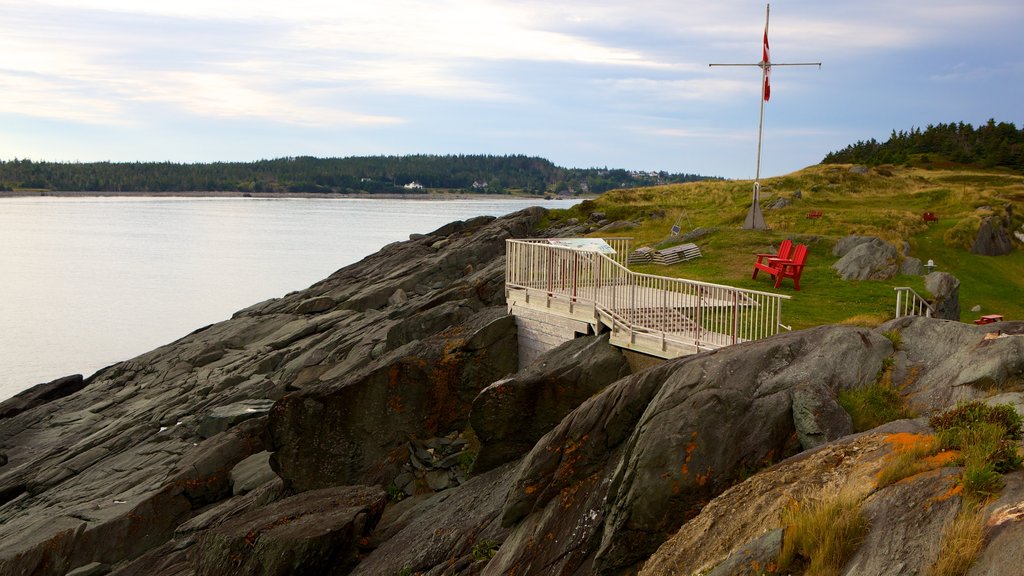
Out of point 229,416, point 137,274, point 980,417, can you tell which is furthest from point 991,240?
point 137,274

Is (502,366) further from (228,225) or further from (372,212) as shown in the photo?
(372,212)

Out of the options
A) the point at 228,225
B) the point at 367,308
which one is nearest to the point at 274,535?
the point at 367,308

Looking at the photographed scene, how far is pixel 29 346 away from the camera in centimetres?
5472

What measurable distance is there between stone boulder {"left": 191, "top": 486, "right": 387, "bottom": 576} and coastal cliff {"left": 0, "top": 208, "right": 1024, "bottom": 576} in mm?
41

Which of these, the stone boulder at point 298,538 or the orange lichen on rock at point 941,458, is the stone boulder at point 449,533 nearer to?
the stone boulder at point 298,538

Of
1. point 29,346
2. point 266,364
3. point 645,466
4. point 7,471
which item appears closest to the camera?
point 645,466

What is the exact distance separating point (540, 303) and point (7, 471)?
19.1 m

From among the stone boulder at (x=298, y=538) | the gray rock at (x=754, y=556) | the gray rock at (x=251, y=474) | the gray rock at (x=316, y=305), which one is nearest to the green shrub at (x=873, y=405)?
the gray rock at (x=754, y=556)

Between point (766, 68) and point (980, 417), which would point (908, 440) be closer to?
point (980, 417)

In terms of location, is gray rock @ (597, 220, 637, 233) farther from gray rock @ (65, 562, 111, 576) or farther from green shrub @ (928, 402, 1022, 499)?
green shrub @ (928, 402, 1022, 499)

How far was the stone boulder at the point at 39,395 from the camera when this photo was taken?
1353 inches

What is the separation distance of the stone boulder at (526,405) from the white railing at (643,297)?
1375 millimetres

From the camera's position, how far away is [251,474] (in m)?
20.4

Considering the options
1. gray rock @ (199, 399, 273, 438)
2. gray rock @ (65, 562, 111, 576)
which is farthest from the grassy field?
gray rock @ (65, 562, 111, 576)
